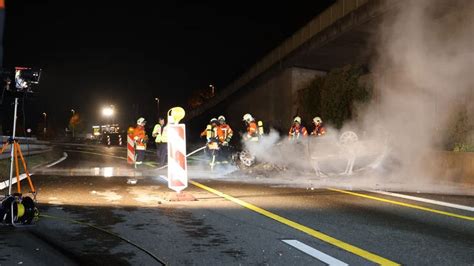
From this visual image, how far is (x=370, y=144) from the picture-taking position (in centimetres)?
1501

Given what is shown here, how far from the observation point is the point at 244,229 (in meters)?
6.68

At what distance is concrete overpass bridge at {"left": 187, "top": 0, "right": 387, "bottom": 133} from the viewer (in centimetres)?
2155

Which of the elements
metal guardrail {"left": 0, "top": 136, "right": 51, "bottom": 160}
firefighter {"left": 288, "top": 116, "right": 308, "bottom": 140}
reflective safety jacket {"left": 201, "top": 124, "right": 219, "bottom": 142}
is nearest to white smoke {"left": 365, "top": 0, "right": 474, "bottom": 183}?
firefighter {"left": 288, "top": 116, "right": 308, "bottom": 140}

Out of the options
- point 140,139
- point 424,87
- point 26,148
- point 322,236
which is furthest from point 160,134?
point 26,148

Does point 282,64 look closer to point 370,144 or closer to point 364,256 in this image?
point 370,144

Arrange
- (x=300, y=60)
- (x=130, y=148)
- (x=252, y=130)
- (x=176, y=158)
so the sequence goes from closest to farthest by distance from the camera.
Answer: (x=176, y=158), (x=252, y=130), (x=130, y=148), (x=300, y=60)

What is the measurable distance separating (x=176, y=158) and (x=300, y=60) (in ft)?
61.5

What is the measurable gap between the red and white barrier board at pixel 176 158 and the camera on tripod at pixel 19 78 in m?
3.01

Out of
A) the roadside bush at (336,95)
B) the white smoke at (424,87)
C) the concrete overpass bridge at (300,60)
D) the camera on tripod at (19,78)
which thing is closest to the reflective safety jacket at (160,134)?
the white smoke at (424,87)

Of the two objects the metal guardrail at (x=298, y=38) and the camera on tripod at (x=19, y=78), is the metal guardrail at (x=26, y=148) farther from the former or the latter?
the metal guardrail at (x=298, y=38)

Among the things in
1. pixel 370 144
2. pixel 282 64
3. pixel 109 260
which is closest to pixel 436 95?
pixel 370 144

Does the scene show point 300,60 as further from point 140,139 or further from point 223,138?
point 140,139

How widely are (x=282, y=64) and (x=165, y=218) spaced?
72.8ft

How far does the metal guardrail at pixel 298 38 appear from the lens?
22.1 metres
